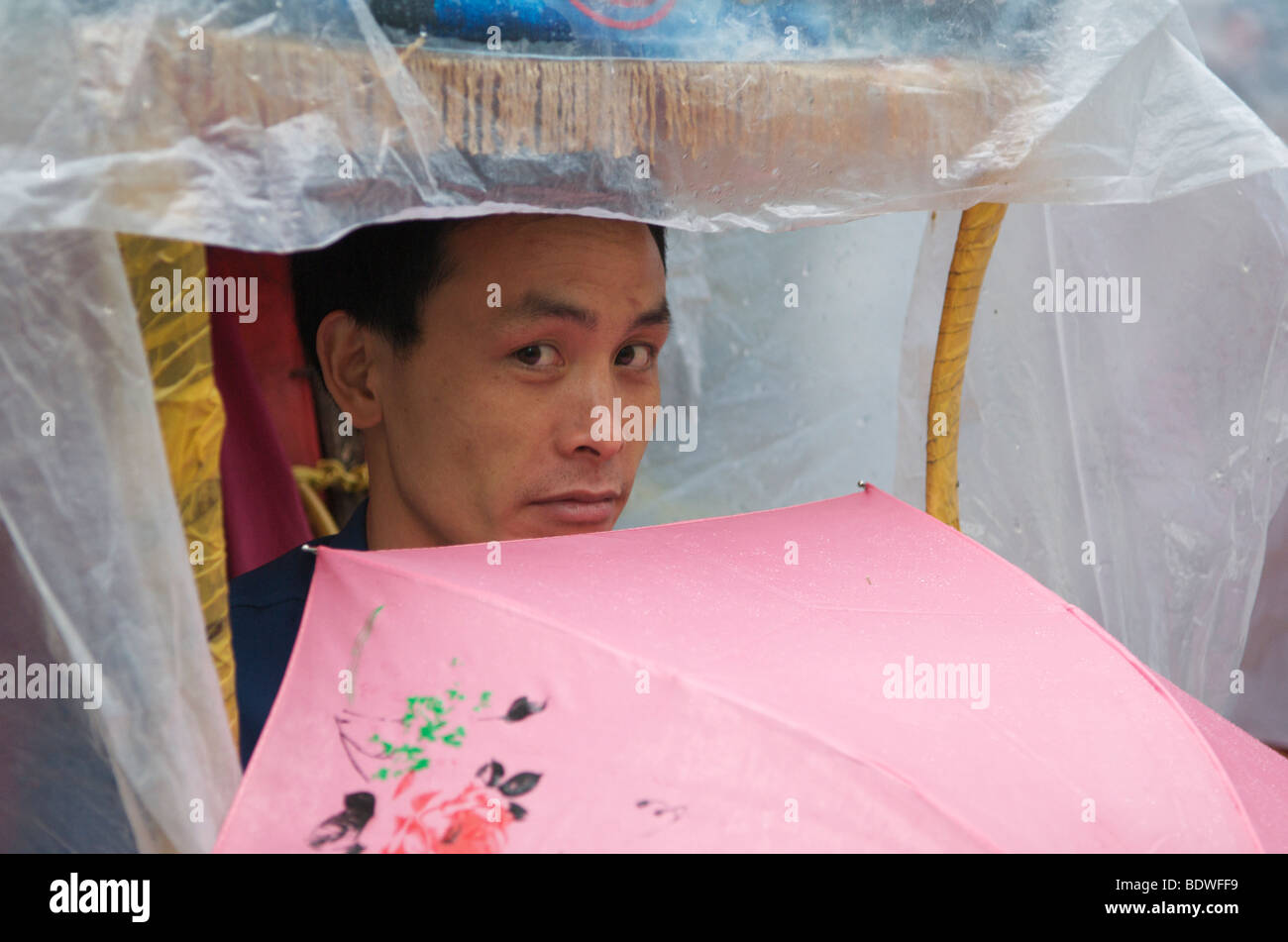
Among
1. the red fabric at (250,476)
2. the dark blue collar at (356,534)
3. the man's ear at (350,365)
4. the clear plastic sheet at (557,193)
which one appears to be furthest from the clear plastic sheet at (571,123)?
the red fabric at (250,476)

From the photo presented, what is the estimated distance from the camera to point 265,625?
51.6 inches

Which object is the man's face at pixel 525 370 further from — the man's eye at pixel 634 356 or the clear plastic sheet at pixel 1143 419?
the clear plastic sheet at pixel 1143 419

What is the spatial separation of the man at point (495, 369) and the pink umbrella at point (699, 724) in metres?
0.29

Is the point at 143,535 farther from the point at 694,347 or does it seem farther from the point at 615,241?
the point at 694,347

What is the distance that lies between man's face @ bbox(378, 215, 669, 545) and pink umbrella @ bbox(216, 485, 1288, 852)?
11.1 inches

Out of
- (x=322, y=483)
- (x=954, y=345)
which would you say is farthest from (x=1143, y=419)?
(x=322, y=483)

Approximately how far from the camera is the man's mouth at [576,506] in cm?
126

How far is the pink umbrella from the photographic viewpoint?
2.42ft

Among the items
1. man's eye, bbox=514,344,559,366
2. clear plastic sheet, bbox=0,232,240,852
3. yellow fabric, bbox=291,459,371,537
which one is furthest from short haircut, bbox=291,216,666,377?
yellow fabric, bbox=291,459,371,537

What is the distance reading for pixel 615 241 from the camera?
4.13 feet

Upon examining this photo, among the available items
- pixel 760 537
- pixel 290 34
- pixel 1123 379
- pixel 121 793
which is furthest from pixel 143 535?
pixel 1123 379

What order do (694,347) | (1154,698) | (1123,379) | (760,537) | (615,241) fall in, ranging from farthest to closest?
1. (694,347)
2. (1123,379)
3. (615,241)
4. (760,537)
5. (1154,698)

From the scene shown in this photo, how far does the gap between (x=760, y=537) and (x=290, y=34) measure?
0.56m
